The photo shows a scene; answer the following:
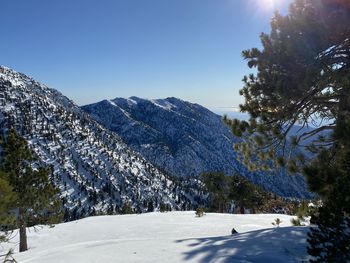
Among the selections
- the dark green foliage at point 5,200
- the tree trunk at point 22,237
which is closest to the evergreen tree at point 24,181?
the tree trunk at point 22,237

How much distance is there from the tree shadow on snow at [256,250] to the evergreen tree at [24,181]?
16.7m

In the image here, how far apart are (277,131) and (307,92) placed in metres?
2.21

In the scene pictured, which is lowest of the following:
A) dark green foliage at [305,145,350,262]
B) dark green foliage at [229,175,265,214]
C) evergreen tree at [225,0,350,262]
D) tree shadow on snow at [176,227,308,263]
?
dark green foliage at [229,175,265,214]

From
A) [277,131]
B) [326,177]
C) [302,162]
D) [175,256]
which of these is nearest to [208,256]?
[175,256]

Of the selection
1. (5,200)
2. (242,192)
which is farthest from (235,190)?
(5,200)

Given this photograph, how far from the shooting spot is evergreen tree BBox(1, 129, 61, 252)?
25.0 meters

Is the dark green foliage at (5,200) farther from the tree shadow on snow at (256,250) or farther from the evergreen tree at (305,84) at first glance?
the evergreen tree at (305,84)

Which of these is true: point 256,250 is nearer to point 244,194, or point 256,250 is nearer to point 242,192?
point 242,192

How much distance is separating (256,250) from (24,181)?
20.0 m

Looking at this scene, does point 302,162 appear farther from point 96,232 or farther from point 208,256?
point 96,232

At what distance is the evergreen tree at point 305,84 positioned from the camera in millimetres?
11445

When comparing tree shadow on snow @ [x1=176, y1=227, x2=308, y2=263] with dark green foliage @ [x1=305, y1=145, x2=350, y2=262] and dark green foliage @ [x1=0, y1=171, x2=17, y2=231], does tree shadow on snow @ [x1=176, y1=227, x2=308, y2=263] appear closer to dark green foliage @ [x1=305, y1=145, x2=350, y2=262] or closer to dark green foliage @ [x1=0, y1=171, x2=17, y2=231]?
dark green foliage @ [x1=305, y1=145, x2=350, y2=262]

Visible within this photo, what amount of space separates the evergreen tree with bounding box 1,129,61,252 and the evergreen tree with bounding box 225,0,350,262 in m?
16.2

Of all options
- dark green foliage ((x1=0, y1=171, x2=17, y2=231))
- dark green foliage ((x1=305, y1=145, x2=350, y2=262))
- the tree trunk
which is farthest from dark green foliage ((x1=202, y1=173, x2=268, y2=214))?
dark green foliage ((x1=305, y1=145, x2=350, y2=262))
